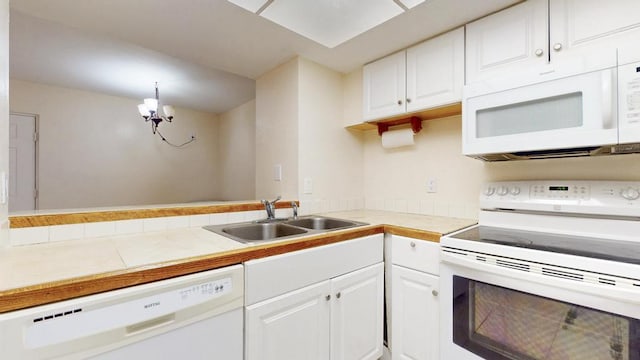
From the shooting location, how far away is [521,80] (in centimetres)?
126

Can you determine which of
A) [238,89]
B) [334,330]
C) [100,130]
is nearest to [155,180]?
[100,130]

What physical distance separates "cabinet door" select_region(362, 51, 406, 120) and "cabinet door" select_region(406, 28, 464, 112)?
0.06 meters

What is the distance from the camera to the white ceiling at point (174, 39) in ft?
4.71

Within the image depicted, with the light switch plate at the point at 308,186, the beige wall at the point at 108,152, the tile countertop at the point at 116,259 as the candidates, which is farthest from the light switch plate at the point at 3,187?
the beige wall at the point at 108,152

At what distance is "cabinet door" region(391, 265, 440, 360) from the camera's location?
1.33m

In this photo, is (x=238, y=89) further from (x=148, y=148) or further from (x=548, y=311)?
(x=548, y=311)

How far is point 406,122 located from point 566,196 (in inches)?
41.4

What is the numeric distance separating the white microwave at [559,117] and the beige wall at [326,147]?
1.02 metres

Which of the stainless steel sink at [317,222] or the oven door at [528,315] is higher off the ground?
the stainless steel sink at [317,222]

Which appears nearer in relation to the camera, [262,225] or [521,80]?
[521,80]

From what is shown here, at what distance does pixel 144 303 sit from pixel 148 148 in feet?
13.2

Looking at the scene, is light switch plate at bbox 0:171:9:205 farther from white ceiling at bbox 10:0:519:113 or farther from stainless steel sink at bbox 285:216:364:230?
stainless steel sink at bbox 285:216:364:230

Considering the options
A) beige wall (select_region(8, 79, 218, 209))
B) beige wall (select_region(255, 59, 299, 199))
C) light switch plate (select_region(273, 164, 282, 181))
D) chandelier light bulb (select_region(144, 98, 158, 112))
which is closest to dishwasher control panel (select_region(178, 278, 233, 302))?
beige wall (select_region(255, 59, 299, 199))

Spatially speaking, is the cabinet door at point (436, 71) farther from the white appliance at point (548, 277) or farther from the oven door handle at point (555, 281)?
the oven door handle at point (555, 281)
